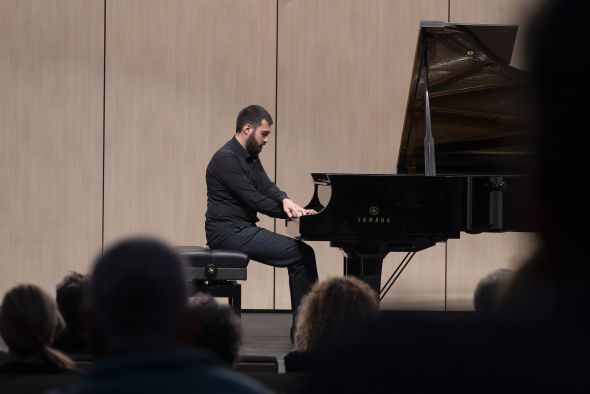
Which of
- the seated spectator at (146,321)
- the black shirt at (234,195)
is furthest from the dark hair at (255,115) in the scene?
the seated spectator at (146,321)

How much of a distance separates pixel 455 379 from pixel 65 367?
1.91 meters

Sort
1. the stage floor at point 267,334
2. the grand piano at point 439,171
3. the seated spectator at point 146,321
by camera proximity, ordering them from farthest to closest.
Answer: the stage floor at point 267,334 < the grand piano at point 439,171 < the seated spectator at point 146,321

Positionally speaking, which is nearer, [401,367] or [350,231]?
[401,367]

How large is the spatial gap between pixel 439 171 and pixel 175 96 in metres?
2.60

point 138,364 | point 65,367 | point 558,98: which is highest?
point 558,98

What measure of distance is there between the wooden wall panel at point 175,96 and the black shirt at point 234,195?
68.2 inches

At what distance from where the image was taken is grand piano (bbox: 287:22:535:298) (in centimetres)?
474

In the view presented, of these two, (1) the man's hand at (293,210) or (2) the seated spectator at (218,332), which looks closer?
(2) the seated spectator at (218,332)

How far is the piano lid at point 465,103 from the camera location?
5031 mm

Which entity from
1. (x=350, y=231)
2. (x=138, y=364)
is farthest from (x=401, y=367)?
(x=350, y=231)

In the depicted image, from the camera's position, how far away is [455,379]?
1.58ft

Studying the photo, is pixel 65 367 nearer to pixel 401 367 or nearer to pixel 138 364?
pixel 138 364

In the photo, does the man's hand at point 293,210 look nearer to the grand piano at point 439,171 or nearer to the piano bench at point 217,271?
the grand piano at point 439,171

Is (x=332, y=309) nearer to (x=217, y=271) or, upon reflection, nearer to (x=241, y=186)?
(x=217, y=271)
